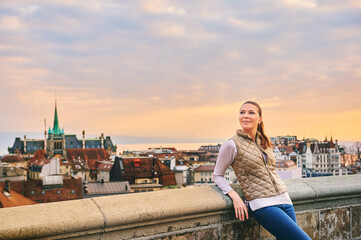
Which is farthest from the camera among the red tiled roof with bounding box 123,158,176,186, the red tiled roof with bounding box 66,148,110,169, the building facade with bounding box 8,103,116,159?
the building facade with bounding box 8,103,116,159

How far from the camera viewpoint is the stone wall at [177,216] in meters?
2.42

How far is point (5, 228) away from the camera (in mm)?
2250

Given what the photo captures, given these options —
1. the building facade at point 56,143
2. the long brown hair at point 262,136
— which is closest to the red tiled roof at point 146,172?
the long brown hair at point 262,136

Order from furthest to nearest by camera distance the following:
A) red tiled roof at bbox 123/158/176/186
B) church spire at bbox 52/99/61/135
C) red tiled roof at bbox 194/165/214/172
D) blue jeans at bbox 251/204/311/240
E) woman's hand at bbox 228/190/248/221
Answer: church spire at bbox 52/99/61/135
red tiled roof at bbox 194/165/214/172
red tiled roof at bbox 123/158/176/186
woman's hand at bbox 228/190/248/221
blue jeans at bbox 251/204/311/240

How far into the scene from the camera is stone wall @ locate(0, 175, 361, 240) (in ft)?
7.93

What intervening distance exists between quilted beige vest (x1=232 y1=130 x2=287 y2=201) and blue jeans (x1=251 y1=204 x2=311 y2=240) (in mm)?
117

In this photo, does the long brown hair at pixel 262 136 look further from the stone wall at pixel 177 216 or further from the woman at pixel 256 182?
the stone wall at pixel 177 216

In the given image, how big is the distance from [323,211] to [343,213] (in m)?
0.31

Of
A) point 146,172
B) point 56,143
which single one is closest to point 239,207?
point 146,172

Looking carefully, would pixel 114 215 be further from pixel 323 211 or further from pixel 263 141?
pixel 323 211

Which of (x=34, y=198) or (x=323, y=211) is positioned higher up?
(x=323, y=211)

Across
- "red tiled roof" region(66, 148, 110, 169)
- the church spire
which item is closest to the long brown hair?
"red tiled roof" region(66, 148, 110, 169)

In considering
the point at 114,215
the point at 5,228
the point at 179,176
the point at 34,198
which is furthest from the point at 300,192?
the point at 179,176

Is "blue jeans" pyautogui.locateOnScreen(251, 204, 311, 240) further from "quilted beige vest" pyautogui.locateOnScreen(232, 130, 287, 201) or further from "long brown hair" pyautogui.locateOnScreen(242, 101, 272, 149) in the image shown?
"long brown hair" pyautogui.locateOnScreen(242, 101, 272, 149)
